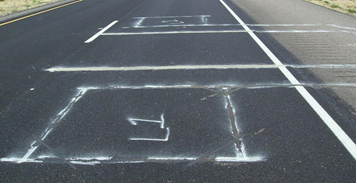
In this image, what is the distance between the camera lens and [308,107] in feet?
13.6

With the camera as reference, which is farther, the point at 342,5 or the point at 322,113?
the point at 342,5

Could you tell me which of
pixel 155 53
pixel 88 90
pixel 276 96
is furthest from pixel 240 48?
pixel 88 90

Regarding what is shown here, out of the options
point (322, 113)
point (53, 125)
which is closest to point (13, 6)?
point (53, 125)

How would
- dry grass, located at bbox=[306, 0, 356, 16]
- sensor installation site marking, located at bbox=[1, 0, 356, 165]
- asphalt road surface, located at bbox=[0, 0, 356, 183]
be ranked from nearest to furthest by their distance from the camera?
asphalt road surface, located at bbox=[0, 0, 356, 183] < sensor installation site marking, located at bbox=[1, 0, 356, 165] < dry grass, located at bbox=[306, 0, 356, 16]

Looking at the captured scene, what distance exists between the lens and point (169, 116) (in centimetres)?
404

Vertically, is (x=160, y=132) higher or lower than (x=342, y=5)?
higher

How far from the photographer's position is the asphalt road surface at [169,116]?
3.03 m

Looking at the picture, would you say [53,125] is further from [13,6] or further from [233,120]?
[13,6]

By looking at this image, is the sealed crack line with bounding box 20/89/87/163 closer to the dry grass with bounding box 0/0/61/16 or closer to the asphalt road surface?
the asphalt road surface

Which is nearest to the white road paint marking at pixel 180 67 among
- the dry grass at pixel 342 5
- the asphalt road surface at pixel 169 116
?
the asphalt road surface at pixel 169 116

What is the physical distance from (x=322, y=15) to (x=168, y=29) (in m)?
6.44

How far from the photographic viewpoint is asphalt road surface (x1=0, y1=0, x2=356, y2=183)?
3025mm

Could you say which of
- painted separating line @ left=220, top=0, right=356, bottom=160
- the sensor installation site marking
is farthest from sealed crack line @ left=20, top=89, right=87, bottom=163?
painted separating line @ left=220, top=0, right=356, bottom=160

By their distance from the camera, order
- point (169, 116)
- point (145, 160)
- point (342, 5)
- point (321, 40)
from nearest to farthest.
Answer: point (145, 160) → point (169, 116) → point (321, 40) → point (342, 5)
